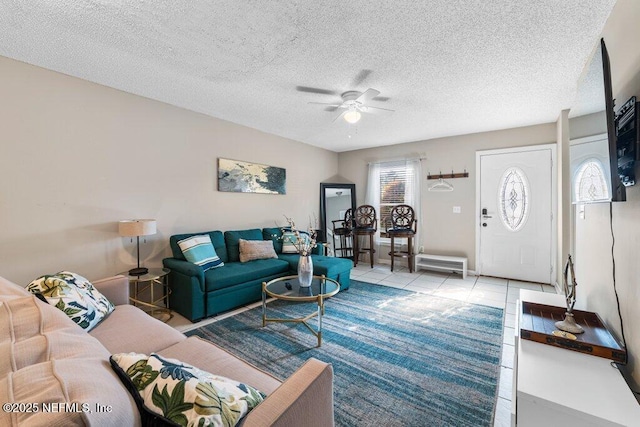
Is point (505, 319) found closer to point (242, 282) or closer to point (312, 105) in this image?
point (242, 282)

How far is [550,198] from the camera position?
4.12m

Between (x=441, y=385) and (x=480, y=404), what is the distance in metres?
0.25

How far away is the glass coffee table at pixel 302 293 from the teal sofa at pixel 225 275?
524 mm

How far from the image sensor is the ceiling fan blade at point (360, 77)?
100 inches

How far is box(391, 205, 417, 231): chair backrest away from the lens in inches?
207

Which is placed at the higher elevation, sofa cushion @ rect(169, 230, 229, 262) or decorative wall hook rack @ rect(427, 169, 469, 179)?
decorative wall hook rack @ rect(427, 169, 469, 179)

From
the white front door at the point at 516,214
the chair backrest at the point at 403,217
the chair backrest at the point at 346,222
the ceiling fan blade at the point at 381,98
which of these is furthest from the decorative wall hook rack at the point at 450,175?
the ceiling fan blade at the point at 381,98

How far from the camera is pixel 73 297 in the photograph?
1.69 m

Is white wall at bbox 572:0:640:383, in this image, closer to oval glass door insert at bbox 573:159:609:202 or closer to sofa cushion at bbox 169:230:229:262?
oval glass door insert at bbox 573:159:609:202

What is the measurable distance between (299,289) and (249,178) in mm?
2335

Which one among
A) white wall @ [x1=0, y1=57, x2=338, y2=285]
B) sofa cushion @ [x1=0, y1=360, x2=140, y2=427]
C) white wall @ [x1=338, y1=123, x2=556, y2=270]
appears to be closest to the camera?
sofa cushion @ [x1=0, y1=360, x2=140, y2=427]

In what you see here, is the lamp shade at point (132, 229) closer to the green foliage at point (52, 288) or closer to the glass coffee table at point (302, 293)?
the green foliage at point (52, 288)

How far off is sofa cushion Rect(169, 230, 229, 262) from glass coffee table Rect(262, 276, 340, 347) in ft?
3.71

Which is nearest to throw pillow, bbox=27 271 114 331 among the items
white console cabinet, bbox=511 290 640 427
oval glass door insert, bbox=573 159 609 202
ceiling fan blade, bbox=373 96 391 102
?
white console cabinet, bbox=511 290 640 427
